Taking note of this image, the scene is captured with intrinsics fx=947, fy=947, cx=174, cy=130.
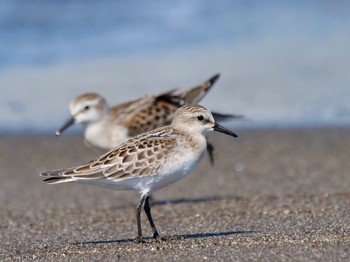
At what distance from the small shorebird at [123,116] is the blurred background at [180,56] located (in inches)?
137

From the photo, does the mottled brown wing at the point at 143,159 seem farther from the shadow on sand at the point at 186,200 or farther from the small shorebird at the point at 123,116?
the small shorebird at the point at 123,116

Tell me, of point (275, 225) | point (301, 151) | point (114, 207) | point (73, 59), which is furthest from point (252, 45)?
point (275, 225)

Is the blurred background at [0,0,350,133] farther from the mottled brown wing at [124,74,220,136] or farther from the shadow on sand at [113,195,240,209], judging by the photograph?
the shadow on sand at [113,195,240,209]

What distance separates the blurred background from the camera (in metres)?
15.6

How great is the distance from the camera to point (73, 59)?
740 inches

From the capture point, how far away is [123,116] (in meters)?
11.2

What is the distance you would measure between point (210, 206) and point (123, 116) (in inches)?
68.7

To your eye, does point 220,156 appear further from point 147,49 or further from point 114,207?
point 147,49

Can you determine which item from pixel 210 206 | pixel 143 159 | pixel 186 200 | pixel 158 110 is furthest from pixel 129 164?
pixel 158 110

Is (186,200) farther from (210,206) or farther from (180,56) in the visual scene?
(180,56)

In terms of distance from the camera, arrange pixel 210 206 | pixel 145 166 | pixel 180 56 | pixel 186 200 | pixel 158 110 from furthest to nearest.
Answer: pixel 180 56 → pixel 158 110 → pixel 186 200 → pixel 210 206 → pixel 145 166

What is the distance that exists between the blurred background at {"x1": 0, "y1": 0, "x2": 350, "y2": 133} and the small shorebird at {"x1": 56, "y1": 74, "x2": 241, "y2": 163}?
347 centimetres

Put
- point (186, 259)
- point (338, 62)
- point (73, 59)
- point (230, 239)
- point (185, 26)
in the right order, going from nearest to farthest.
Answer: point (186, 259) < point (230, 239) < point (338, 62) < point (73, 59) < point (185, 26)

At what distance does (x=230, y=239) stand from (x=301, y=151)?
18.5ft
